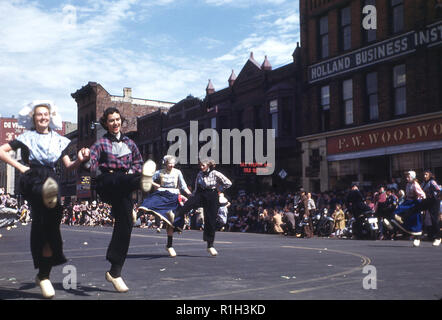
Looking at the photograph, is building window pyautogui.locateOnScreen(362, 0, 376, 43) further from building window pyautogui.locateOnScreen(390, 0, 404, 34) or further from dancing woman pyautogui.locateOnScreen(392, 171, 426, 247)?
dancing woman pyautogui.locateOnScreen(392, 171, 426, 247)

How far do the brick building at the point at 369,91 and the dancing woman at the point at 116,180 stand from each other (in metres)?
19.0

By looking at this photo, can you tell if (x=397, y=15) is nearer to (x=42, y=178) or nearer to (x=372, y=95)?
→ (x=372, y=95)

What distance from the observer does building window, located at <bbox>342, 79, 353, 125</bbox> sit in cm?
2731

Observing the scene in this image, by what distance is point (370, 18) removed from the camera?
1003 inches

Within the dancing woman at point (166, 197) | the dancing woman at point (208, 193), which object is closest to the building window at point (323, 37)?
the dancing woman at point (208, 193)

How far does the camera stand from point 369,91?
86.6 ft

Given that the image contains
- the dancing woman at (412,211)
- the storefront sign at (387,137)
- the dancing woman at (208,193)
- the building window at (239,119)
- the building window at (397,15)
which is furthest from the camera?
the building window at (239,119)

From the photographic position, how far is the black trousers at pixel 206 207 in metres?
10.5

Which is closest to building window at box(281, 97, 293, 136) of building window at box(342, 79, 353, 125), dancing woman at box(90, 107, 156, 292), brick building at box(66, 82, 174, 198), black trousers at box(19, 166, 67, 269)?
building window at box(342, 79, 353, 125)

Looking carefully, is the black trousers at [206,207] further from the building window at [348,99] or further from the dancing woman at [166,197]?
the building window at [348,99]

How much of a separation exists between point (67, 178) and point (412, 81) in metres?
53.5

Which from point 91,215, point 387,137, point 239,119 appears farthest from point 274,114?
point 91,215
